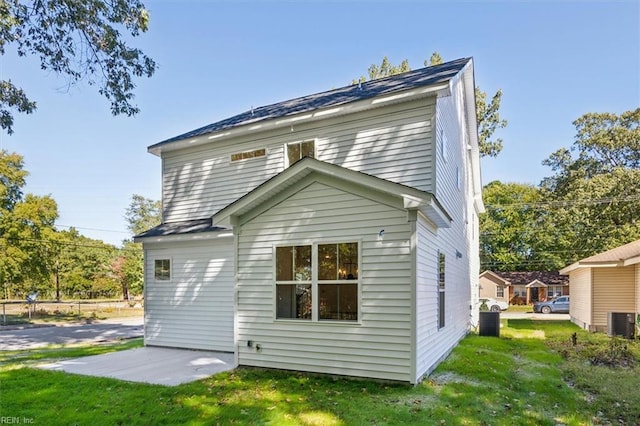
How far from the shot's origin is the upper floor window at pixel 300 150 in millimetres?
9414

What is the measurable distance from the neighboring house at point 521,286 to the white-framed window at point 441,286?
3304 cm

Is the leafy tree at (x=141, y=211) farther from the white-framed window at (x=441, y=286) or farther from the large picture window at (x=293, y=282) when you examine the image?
the white-framed window at (x=441, y=286)

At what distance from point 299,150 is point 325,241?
3.48m

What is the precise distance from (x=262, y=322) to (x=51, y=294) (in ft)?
133

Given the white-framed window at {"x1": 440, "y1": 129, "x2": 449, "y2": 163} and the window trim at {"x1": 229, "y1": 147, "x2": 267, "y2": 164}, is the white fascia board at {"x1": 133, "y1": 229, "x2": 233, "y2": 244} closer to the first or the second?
the window trim at {"x1": 229, "y1": 147, "x2": 267, "y2": 164}

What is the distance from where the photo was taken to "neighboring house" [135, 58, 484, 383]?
6273 millimetres

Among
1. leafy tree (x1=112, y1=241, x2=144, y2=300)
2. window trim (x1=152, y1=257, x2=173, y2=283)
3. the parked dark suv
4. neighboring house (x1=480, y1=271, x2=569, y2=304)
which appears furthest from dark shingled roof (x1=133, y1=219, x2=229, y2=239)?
neighboring house (x1=480, y1=271, x2=569, y2=304)

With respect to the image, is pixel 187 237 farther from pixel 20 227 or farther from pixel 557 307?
pixel 557 307

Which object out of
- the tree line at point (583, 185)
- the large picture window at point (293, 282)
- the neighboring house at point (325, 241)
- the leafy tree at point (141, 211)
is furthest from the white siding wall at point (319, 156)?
the leafy tree at point (141, 211)

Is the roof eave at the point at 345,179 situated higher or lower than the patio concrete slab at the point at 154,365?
higher

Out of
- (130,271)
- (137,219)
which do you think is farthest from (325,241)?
(137,219)

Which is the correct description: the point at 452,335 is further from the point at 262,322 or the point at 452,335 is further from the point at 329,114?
the point at 329,114

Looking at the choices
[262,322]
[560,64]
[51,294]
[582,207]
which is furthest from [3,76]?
[51,294]

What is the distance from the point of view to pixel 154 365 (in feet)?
25.9
